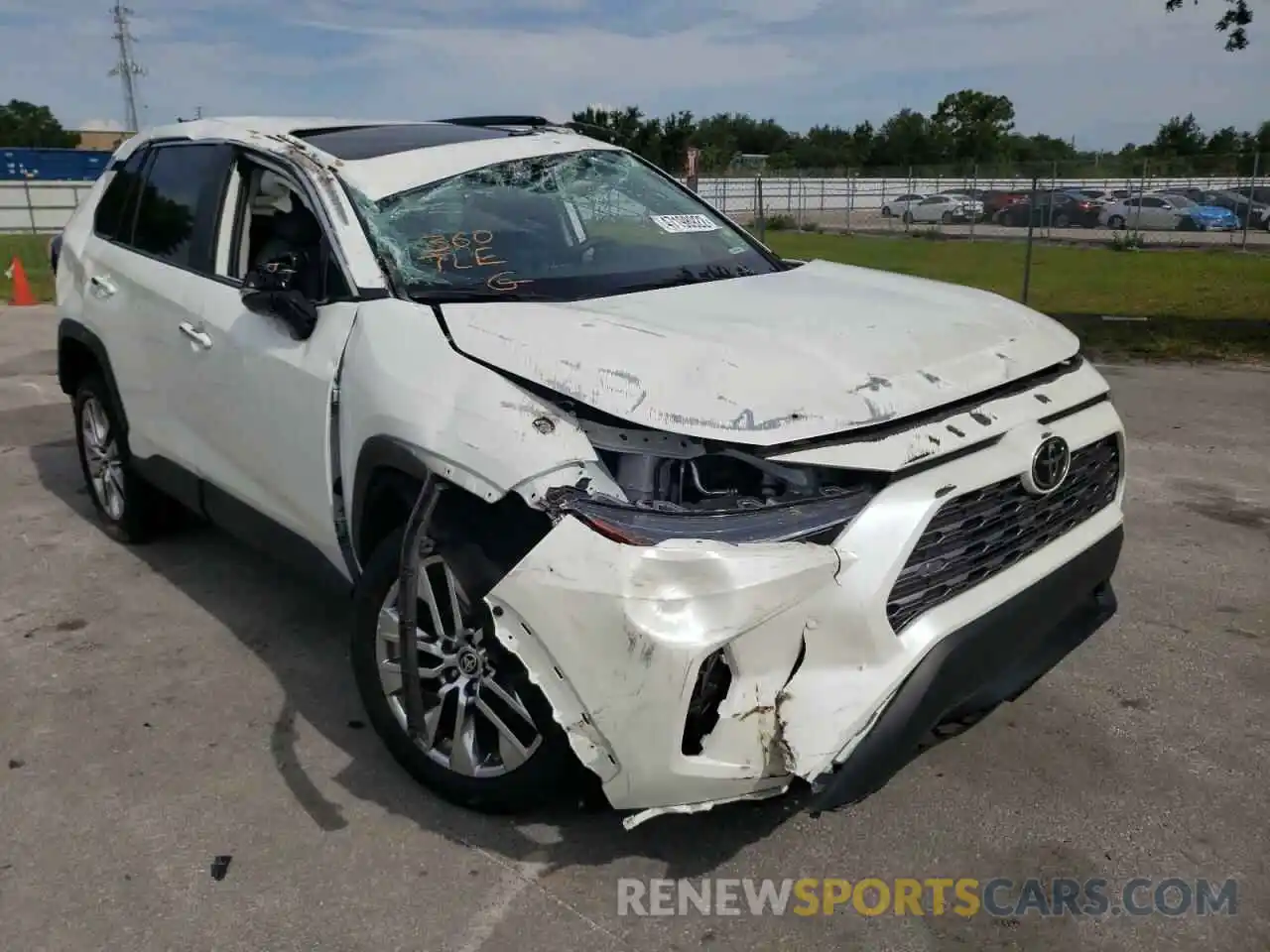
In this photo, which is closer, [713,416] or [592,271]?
[713,416]

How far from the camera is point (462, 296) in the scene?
3.35 meters

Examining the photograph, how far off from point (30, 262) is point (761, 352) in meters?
24.0

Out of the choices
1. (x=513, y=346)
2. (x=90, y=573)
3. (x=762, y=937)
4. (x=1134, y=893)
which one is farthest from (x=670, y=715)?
(x=90, y=573)

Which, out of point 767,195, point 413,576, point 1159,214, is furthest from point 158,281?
point 767,195

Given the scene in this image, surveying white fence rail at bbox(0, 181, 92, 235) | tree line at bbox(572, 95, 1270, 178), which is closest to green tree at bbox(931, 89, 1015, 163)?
tree line at bbox(572, 95, 1270, 178)

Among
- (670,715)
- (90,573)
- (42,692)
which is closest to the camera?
(670,715)

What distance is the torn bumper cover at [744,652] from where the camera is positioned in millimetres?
2420

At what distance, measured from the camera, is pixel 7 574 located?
200 inches

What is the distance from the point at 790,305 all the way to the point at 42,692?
2923 millimetres

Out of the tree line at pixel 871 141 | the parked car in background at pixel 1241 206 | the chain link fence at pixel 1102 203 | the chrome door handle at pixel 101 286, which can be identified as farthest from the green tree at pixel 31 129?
the chrome door handle at pixel 101 286

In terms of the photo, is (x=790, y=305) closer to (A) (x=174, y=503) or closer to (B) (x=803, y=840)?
(B) (x=803, y=840)

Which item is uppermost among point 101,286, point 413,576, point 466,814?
point 101,286

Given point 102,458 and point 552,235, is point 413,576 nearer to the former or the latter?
point 552,235

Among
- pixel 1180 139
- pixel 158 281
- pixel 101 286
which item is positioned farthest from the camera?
pixel 1180 139
